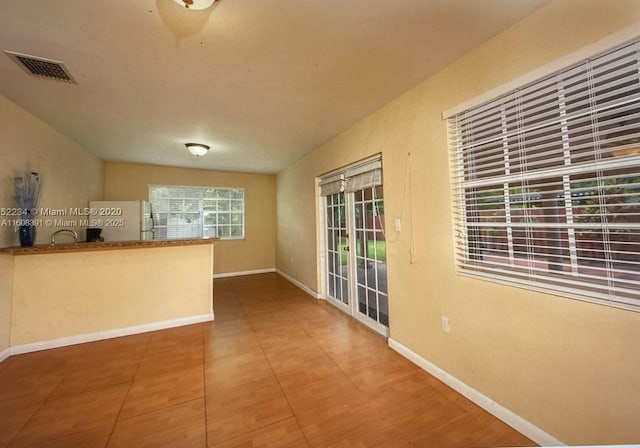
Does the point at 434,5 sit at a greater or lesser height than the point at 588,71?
greater

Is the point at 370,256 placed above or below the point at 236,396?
above

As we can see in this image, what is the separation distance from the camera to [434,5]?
141cm

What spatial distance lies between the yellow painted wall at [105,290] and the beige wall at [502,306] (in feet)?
8.57

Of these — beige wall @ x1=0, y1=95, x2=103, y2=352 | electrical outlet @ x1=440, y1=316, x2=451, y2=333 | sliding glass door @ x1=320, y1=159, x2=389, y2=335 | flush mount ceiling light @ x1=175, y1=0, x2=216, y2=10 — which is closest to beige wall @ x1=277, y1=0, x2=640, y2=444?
electrical outlet @ x1=440, y1=316, x2=451, y2=333

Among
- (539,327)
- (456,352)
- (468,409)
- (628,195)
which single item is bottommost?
(468,409)

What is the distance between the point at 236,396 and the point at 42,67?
295 cm

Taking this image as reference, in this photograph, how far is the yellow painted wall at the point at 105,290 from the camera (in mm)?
2607

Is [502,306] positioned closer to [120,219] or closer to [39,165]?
[39,165]

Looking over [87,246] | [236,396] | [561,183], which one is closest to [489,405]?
[561,183]

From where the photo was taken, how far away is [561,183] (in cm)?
138

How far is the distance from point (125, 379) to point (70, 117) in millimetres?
2898

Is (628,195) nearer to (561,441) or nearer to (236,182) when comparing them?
(561,441)

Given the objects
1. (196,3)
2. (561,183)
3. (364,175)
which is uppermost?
(196,3)

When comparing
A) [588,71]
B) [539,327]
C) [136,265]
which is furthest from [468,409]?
[136,265]
